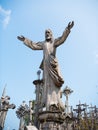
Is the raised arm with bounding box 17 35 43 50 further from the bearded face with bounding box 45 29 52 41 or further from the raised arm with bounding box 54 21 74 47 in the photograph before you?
the raised arm with bounding box 54 21 74 47

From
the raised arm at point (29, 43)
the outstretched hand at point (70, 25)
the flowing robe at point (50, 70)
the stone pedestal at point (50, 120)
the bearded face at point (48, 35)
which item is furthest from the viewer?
the bearded face at point (48, 35)

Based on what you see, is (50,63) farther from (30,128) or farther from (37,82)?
(30,128)

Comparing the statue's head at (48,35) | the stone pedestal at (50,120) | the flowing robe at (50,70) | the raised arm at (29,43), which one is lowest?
the stone pedestal at (50,120)

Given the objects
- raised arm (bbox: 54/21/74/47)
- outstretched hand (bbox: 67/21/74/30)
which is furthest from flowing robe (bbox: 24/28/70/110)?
outstretched hand (bbox: 67/21/74/30)

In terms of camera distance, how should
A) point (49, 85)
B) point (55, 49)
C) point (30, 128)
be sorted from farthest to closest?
1. point (55, 49)
2. point (49, 85)
3. point (30, 128)

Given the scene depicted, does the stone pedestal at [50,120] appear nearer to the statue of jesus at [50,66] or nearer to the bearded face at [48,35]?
the statue of jesus at [50,66]

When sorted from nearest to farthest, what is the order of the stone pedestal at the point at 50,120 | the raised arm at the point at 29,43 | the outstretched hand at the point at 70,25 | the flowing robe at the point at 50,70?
the stone pedestal at the point at 50,120, the flowing robe at the point at 50,70, the outstretched hand at the point at 70,25, the raised arm at the point at 29,43

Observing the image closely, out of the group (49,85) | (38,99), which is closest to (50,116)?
(49,85)

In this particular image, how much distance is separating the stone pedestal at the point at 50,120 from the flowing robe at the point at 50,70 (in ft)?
1.10

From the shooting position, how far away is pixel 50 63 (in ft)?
26.7

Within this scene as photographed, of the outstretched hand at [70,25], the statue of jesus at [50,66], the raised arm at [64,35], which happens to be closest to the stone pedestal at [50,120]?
the statue of jesus at [50,66]

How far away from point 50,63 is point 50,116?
2130 millimetres

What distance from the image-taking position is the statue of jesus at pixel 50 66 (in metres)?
7.64

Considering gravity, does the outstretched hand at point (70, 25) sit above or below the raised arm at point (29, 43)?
above
